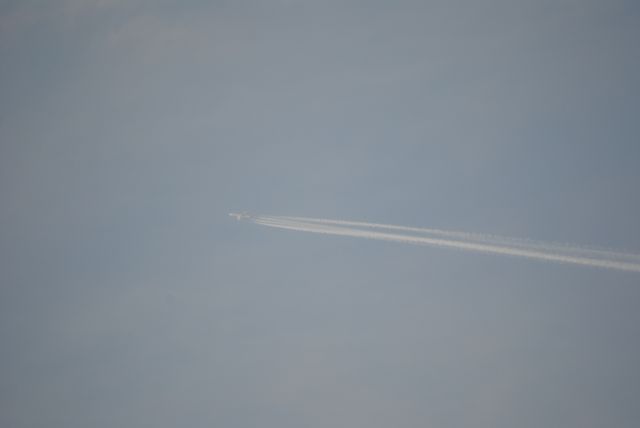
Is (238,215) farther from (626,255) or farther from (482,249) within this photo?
(626,255)

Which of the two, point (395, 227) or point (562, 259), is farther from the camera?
point (395, 227)

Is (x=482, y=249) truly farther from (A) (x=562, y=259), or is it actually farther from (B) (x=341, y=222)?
(B) (x=341, y=222)

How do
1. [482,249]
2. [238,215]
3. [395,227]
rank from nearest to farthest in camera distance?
[482,249] → [395,227] → [238,215]

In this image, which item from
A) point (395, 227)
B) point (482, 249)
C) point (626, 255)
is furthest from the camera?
point (395, 227)

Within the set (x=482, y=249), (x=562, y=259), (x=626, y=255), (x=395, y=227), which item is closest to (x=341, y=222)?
(x=395, y=227)

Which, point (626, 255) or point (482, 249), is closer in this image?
point (626, 255)

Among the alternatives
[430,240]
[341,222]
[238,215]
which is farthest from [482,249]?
[238,215]

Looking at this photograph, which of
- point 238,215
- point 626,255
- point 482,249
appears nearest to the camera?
point 626,255

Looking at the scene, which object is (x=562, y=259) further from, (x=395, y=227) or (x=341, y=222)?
(x=341, y=222)

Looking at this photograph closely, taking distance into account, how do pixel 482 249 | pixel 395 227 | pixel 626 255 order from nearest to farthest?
pixel 626 255
pixel 482 249
pixel 395 227
